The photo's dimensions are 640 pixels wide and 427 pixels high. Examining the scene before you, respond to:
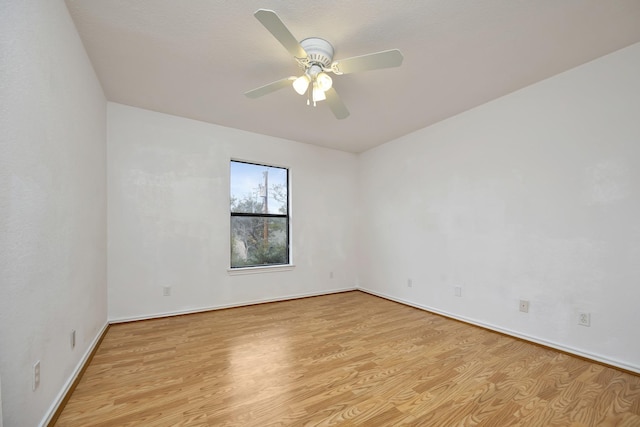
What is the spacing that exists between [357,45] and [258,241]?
2998 millimetres

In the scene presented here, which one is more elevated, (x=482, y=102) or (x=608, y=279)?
(x=482, y=102)

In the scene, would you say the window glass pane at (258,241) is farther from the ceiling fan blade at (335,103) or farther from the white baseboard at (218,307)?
the ceiling fan blade at (335,103)

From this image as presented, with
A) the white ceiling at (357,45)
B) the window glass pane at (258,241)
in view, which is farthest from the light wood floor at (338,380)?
the white ceiling at (357,45)

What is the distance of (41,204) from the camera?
1.42m

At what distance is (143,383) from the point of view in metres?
1.95

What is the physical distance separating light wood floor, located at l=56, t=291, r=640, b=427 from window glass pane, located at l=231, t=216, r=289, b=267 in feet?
3.77

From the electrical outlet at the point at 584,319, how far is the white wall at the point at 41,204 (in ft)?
12.6

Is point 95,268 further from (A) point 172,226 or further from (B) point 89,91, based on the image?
(B) point 89,91

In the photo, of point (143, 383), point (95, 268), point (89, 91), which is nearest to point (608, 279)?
point (143, 383)

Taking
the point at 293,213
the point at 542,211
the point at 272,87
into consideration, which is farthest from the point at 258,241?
the point at 542,211

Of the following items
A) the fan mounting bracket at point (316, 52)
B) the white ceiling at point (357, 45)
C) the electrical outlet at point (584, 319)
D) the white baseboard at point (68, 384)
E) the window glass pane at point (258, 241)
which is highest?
the white ceiling at point (357, 45)

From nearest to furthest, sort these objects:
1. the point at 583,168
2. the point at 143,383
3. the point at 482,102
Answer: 1. the point at 143,383
2. the point at 583,168
3. the point at 482,102

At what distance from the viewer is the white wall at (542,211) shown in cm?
218

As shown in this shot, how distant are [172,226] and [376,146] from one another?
136 inches
